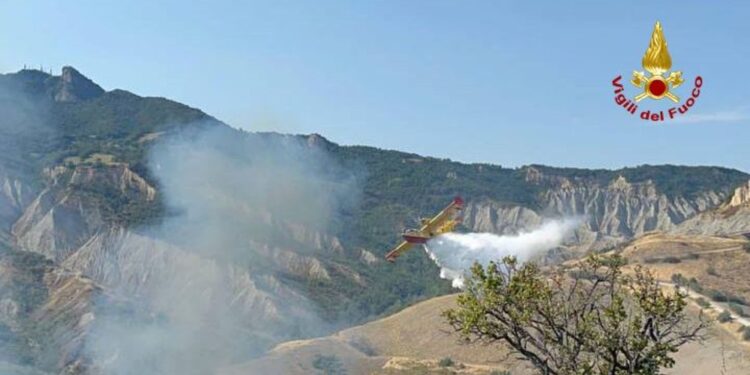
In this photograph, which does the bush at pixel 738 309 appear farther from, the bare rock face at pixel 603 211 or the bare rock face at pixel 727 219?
the bare rock face at pixel 603 211

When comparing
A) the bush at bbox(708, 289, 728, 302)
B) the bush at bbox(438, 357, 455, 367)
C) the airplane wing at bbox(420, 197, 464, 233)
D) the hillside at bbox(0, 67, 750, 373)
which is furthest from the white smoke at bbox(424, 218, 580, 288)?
the bush at bbox(438, 357, 455, 367)

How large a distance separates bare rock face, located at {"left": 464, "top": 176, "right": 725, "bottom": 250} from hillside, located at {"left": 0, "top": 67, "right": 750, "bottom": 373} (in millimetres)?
445

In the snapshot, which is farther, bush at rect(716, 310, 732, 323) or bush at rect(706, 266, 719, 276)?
bush at rect(706, 266, 719, 276)

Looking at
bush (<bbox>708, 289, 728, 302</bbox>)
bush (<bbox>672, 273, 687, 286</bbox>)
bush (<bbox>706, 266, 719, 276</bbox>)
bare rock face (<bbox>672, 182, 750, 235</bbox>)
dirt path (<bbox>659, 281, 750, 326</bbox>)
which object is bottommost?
dirt path (<bbox>659, 281, 750, 326</bbox>)

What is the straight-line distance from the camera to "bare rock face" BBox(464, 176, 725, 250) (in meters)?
178

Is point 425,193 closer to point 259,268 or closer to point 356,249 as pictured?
point 356,249

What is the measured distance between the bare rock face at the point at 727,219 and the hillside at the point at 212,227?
49.4ft

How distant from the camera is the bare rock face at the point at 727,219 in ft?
355

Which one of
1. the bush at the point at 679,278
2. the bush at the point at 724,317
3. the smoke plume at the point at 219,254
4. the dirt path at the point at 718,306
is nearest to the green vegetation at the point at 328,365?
the smoke plume at the point at 219,254

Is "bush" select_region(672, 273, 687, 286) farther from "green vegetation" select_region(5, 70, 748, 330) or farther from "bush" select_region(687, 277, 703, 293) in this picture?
"green vegetation" select_region(5, 70, 748, 330)

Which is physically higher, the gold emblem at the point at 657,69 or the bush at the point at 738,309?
the gold emblem at the point at 657,69

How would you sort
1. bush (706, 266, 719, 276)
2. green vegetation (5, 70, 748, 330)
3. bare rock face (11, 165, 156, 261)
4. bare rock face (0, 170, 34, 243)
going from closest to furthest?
1. bush (706, 266, 719, 276)
2. bare rock face (11, 165, 156, 261)
3. green vegetation (5, 70, 748, 330)
4. bare rock face (0, 170, 34, 243)

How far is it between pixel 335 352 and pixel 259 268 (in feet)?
153

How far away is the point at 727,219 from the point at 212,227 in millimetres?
71687
